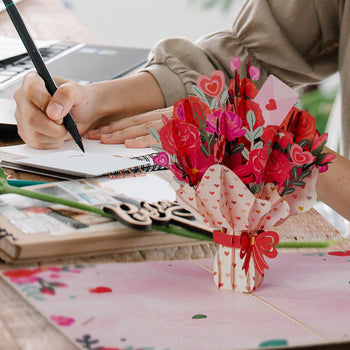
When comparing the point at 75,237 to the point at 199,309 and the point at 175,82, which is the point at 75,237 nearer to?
the point at 199,309

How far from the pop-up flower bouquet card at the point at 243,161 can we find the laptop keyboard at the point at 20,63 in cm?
70

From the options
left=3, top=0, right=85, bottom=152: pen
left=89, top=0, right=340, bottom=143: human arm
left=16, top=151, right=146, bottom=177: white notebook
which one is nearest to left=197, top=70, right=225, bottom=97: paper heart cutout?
left=16, top=151, right=146, bottom=177: white notebook

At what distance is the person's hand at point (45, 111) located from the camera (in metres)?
0.85

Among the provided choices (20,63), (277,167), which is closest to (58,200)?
(277,167)

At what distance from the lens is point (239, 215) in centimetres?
49

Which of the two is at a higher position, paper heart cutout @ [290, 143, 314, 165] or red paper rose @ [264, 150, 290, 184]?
paper heart cutout @ [290, 143, 314, 165]

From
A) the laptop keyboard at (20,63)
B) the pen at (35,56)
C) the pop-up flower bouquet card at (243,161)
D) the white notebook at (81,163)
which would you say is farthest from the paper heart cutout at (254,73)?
the laptop keyboard at (20,63)

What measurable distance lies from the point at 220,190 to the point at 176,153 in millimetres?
47

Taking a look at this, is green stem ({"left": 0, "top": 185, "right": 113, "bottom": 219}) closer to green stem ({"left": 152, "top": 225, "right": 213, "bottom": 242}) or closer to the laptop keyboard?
green stem ({"left": 152, "top": 225, "right": 213, "bottom": 242})

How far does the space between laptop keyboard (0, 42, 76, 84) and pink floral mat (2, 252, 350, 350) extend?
0.69m

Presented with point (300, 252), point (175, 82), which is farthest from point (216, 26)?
point (300, 252)

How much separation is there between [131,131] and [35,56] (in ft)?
0.55

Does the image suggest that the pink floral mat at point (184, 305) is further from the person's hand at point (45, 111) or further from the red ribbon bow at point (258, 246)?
the person's hand at point (45, 111)

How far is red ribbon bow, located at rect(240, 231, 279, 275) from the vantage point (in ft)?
1.64
